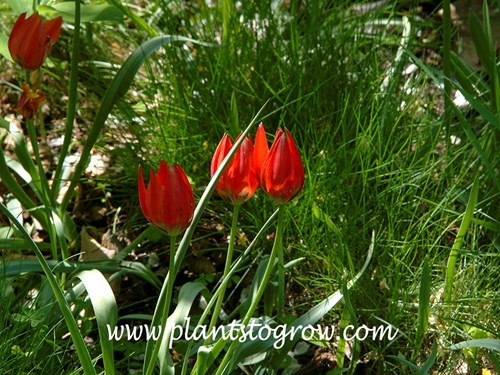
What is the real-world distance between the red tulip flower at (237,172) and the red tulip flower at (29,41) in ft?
2.16

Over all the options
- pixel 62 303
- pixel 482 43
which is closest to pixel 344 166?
pixel 482 43

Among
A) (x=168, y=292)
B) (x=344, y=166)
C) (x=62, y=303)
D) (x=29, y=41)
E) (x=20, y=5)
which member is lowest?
(x=344, y=166)

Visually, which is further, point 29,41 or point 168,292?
point 29,41

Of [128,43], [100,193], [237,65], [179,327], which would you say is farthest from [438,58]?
[179,327]

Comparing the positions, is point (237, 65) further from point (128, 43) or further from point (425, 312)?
point (425, 312)

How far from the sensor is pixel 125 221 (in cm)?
251

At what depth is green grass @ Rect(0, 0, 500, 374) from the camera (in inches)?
75.4

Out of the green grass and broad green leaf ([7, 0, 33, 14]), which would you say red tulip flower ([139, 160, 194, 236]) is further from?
broad green leaf ([7, 0, 33, 14])

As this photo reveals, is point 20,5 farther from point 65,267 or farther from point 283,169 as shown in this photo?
point 283,169

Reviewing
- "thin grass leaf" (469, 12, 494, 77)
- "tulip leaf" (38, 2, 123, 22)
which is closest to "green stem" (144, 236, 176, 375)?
"tulip leaf" (38, 2, 123, 22)

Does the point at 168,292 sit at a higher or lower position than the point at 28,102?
lower

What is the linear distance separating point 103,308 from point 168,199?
14.2 inches

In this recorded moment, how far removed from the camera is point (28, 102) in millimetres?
1973

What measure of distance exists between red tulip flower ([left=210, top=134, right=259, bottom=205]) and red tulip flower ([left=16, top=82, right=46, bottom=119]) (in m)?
0.68
